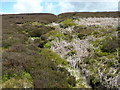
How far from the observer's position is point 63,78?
820cm

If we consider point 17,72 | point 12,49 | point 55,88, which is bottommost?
point 55,88

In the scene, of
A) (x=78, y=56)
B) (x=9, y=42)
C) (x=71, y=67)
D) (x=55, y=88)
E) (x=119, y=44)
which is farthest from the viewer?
(x=9, y=42)

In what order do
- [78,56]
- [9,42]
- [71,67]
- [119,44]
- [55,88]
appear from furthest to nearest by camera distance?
1. [9,42]
2. [119,44]
3. [78,56]
4. [71,67]
5. [55,88]

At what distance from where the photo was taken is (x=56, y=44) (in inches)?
596

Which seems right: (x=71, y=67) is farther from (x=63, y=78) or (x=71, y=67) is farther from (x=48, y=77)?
(x=48, y=77)

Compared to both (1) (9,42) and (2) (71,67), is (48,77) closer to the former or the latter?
(2) (71,67)

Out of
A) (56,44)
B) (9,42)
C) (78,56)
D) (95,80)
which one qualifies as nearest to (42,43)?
(56,44)

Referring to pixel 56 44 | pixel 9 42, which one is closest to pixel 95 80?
pixel 56 44

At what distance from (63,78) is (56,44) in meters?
7.24

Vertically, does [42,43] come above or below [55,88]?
above

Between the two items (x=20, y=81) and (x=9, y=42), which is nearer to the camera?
(x=20, y=81)

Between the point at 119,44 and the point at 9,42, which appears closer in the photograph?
the point at 119,44

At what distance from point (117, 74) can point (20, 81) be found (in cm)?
549

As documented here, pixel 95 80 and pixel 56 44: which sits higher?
pixel 56 44
